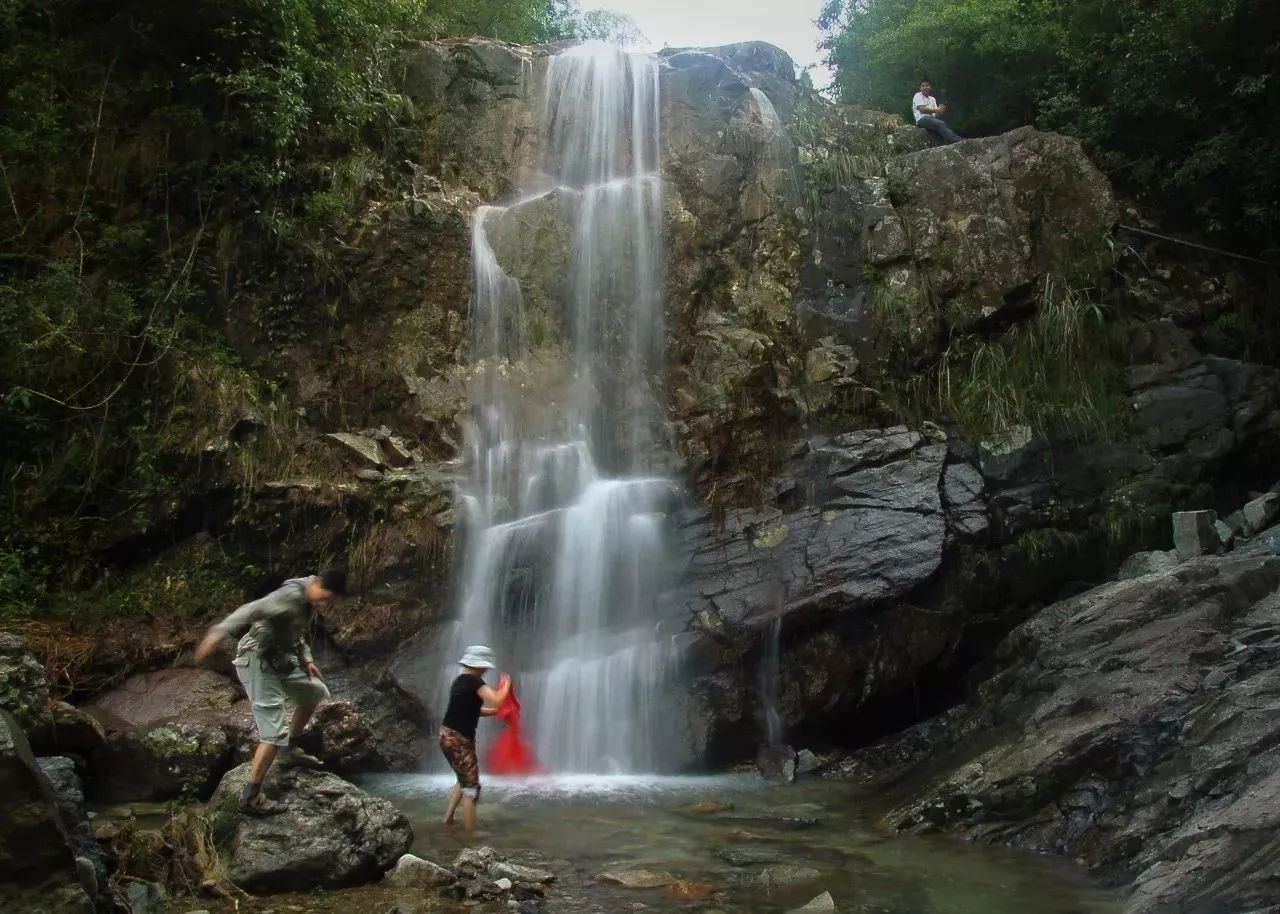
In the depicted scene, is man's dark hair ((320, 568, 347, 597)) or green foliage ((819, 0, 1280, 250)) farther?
green foliage ((819, 0, 1280, 250))

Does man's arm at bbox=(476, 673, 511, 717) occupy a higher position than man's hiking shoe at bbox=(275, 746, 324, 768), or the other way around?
man's arm at bbox=(476, 673, 511, 717)

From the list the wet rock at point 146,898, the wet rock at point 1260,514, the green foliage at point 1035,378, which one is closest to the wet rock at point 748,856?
the wet rock at point 146,898

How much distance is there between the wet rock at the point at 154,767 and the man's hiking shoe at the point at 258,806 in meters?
1.98

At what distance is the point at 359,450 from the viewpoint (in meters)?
10.5

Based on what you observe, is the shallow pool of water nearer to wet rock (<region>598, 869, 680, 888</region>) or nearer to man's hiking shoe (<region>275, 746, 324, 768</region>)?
wet rock (<region>598, 869, 680, 888</region>)

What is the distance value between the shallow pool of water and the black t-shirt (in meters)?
0.69

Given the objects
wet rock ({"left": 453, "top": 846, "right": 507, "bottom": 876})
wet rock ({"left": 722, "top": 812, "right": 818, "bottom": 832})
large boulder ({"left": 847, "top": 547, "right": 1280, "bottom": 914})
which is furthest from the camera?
wet rock ({"left": 722, "top": 812, "right": 818, "bottom": 832})

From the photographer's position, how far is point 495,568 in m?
9.96

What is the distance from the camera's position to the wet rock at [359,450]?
34.3 ft

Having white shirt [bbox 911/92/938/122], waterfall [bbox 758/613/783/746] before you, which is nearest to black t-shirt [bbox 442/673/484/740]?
waterfall [bbox 758/613/783/746]

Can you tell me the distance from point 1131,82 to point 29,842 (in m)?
14.0

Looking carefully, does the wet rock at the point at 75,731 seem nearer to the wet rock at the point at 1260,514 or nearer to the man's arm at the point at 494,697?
the man's arm at the point at 494,697

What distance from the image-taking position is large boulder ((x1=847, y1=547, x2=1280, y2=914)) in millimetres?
4812

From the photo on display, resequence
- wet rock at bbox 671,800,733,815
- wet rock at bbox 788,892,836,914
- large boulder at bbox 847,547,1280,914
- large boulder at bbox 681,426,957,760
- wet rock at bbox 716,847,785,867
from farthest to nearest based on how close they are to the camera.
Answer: large boulder at bbox 681,426,957,760 → wet rock at bbox 671,800,733,815 → wet rock at bbox 716,847,785,867 → wet rock at bbox 788,892,836,914 → large boulder at bbox 847,547,1280,914
